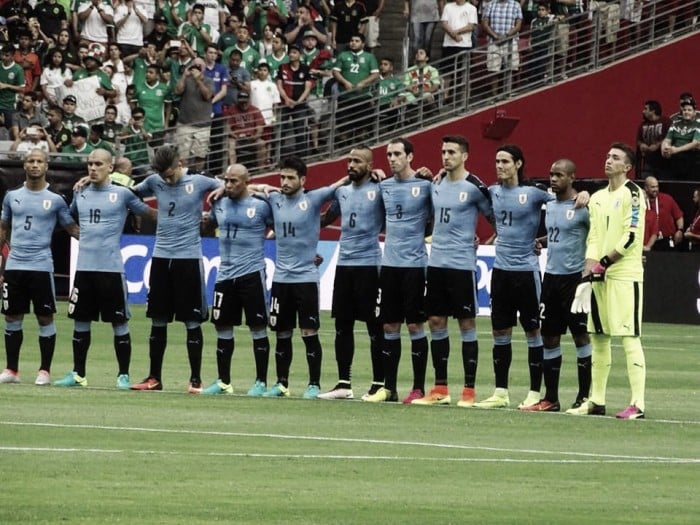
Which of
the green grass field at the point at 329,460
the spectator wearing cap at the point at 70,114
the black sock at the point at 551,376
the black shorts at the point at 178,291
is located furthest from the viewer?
the spectator wearing cap at the point at 70,114

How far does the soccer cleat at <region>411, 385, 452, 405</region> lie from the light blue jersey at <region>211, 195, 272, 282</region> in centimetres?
203

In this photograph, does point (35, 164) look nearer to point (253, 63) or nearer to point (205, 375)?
point (205, 375)

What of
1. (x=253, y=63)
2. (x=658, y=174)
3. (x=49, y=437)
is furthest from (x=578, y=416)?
(x=253, y=63)

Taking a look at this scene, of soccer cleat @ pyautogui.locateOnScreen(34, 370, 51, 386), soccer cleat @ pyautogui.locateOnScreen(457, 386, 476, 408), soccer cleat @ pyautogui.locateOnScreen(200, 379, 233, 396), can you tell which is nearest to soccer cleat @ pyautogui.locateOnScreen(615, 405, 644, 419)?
soccer cleat @ pyautogui.locateOnScreen(457, 386, 476, 408)

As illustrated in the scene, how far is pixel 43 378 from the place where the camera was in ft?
58.1

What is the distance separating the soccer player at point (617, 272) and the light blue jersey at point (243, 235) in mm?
3280

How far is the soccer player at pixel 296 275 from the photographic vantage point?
17.1 m

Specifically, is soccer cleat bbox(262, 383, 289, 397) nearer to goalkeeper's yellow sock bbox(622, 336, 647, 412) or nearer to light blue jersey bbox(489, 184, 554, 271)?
light blue jersey bbox(489, 184, 554, 271)

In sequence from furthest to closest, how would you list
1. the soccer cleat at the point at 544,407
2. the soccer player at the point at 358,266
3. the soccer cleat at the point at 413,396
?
the soccer player at the point at 358,266
the soccer cleat at the point at 413,396
the soccer cleat at the point at 544,407

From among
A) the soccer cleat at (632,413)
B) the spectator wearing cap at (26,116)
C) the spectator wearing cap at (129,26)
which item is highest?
the spectator wearing cap at (129,26)

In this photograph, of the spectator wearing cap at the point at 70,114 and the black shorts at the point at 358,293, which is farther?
the spectator wearing cap at the point at 70,114

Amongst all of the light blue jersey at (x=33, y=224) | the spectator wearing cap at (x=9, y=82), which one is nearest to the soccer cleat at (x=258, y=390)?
the light blue jersey at (x=33, y=224)

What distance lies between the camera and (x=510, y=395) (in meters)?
18.0

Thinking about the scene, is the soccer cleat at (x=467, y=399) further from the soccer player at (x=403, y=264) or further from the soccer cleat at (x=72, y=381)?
the soccer cleat at (x=72, y=381)
